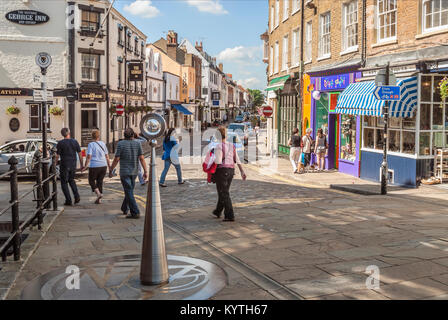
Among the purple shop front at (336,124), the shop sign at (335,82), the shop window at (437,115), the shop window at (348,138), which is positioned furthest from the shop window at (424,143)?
the shop sign at (335,82)

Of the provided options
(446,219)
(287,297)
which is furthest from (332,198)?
(287,297)

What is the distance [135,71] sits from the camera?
1439 inches

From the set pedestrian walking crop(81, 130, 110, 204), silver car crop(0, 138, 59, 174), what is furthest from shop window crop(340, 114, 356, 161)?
silver car crop(0, 138, 59, 174)

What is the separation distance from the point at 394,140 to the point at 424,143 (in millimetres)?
1286

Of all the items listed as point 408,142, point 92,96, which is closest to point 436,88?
point 408,142

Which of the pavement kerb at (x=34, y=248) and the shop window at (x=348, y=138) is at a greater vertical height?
the shop window at (x=348, y=138)

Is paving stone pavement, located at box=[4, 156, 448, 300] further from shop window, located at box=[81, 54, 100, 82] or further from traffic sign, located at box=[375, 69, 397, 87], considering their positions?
shop window, located at box=[81, 54, 100, 82]

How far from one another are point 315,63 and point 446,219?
13.3 meters

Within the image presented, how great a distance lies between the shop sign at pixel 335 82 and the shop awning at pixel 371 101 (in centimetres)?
86

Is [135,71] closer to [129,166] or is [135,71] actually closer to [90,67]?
[90,67]

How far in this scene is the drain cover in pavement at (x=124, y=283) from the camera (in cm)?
505

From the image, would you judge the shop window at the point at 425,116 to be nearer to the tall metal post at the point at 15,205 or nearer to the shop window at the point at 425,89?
the shop window at the point at 425,89

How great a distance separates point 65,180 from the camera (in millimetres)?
11039

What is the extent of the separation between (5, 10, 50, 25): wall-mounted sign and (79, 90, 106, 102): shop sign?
4767mm
